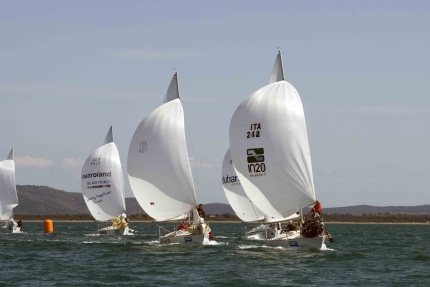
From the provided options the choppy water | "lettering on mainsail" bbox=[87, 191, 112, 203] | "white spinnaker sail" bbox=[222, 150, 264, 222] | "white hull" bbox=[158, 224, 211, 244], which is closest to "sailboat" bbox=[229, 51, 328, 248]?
the choppy water

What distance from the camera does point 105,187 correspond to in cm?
8281

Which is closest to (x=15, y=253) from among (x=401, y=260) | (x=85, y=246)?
(x=85, y=246)

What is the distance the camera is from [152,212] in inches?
2398

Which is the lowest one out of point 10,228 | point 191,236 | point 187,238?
point 187,238

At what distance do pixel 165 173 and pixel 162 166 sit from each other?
0.51m

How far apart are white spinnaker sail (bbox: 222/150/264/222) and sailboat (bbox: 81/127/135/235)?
442 inches

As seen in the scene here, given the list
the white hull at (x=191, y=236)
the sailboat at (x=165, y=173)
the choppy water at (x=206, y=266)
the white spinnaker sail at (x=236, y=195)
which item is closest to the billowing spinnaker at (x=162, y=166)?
the sailboat at (x=165, y=173)

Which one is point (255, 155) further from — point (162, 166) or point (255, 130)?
point (162, 166)

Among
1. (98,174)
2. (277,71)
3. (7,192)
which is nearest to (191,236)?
(277,71)

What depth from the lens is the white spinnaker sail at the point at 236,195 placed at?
7550 cm

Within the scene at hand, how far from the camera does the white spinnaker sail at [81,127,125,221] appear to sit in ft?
272

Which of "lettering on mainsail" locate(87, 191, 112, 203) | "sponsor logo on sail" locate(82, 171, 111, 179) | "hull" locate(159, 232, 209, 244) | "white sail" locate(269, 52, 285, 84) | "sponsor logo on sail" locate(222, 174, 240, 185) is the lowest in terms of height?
"hull" locate(159, 232, 209, 244)

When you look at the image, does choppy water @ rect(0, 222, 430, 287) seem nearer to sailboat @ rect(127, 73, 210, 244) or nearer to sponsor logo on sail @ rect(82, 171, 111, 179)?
sailboat @ rect(127, 73, 210, 244)

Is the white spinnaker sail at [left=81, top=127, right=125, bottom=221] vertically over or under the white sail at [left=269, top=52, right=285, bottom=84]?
under
